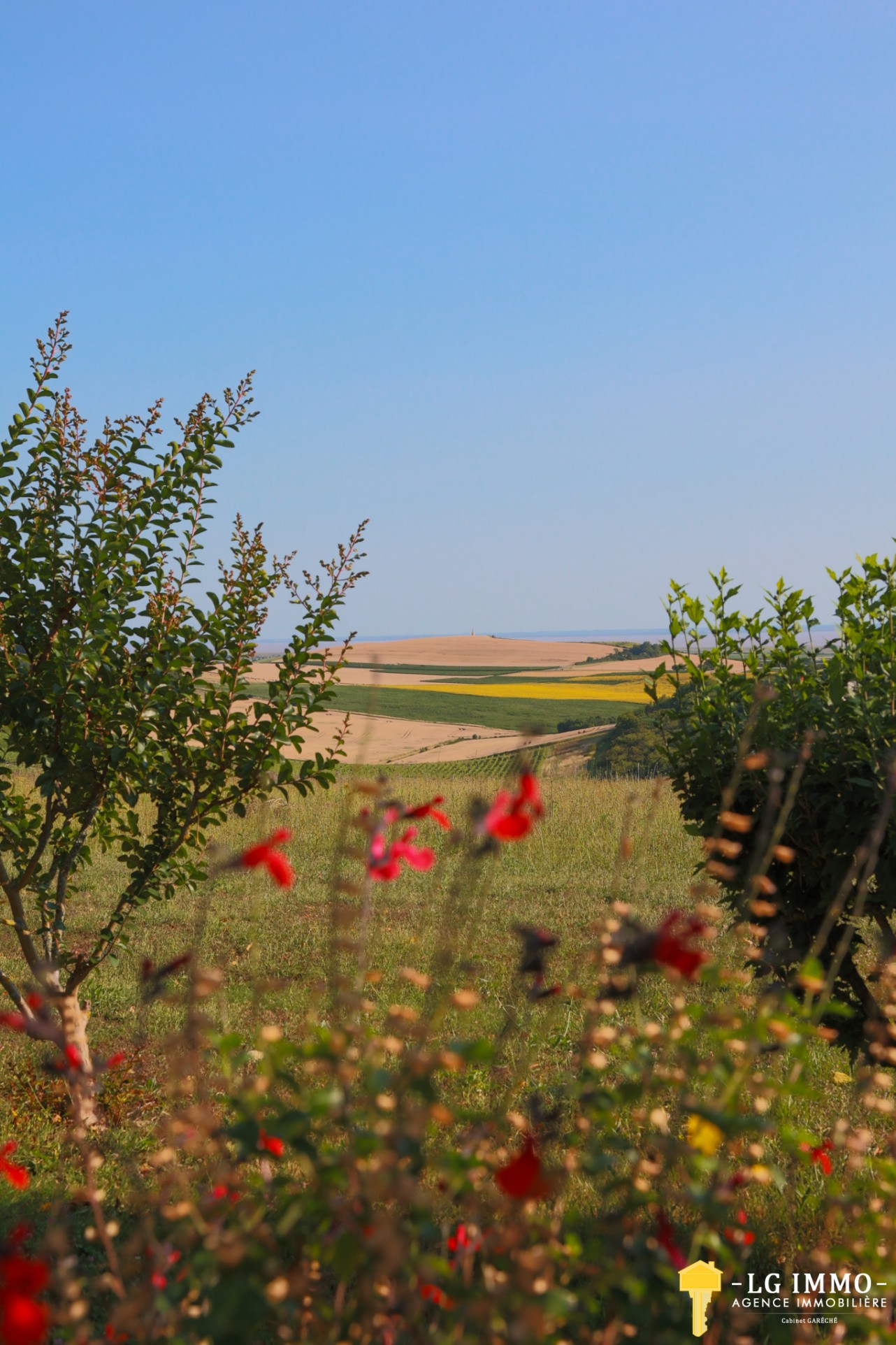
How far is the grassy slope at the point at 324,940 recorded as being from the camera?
3.99 m

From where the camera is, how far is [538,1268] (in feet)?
3.85

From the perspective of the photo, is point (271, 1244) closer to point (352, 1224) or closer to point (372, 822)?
point (352, 1224)

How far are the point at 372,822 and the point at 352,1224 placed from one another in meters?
0.53

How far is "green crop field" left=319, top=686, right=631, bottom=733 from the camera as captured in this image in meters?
44.5

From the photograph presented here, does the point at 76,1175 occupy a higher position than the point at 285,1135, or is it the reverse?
the point at 285,1135

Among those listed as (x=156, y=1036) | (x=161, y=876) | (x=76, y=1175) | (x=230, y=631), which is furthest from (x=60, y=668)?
(x=156, y=1036)

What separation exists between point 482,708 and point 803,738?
46.7 m

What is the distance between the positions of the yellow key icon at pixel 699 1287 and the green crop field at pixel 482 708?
1518 inches

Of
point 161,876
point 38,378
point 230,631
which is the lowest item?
point 161,876

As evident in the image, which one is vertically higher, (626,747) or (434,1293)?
(434,1293)

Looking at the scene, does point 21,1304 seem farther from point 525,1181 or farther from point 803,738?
point 803,738

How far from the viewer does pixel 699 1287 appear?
1996mm

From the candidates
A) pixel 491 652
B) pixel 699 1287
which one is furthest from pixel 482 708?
pixel 699 1287

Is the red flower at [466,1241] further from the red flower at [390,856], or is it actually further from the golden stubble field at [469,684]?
the golden stubble field at [469,684]
